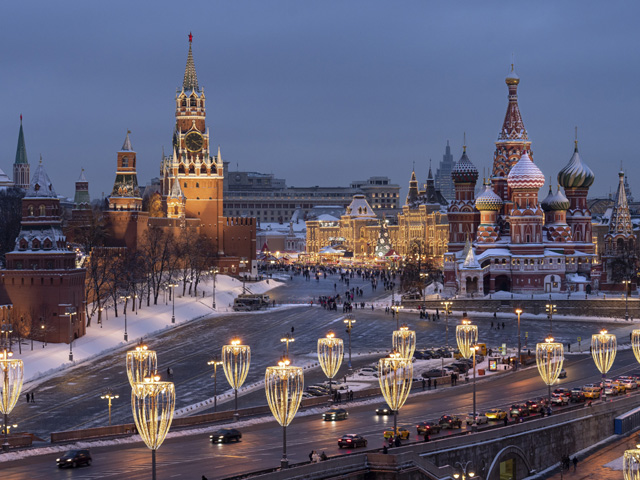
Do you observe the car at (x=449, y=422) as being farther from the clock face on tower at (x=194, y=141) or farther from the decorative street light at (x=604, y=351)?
the clock face on tower at (x=194, y=141)

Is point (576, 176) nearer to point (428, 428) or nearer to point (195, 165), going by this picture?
point (195, 165)

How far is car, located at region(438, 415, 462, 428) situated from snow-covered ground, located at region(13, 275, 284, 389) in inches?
1018

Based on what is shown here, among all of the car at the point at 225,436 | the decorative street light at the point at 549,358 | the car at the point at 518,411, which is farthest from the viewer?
the decorative street light at the point at 549,358

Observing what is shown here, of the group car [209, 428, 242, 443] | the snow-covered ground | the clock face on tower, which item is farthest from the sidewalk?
the clock face on tower

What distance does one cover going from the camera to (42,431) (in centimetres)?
→ 5797

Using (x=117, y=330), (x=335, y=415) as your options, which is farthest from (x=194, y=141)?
(x=335, y=415)

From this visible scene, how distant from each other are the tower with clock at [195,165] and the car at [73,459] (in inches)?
3949

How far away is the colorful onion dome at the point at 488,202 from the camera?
117812 mm

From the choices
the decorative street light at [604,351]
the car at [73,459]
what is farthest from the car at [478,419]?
the car at [73,459]

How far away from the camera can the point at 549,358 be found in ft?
193

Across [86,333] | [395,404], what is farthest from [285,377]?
[86,333]

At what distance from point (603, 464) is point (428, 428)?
11.6 m

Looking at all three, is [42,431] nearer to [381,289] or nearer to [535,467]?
[535,467]

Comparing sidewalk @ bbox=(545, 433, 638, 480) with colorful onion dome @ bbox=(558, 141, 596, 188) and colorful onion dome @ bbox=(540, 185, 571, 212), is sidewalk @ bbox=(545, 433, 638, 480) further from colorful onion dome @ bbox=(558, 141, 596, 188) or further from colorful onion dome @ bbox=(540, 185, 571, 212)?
colorful onion dome @ bbox=(558, 141, 596, 188)
